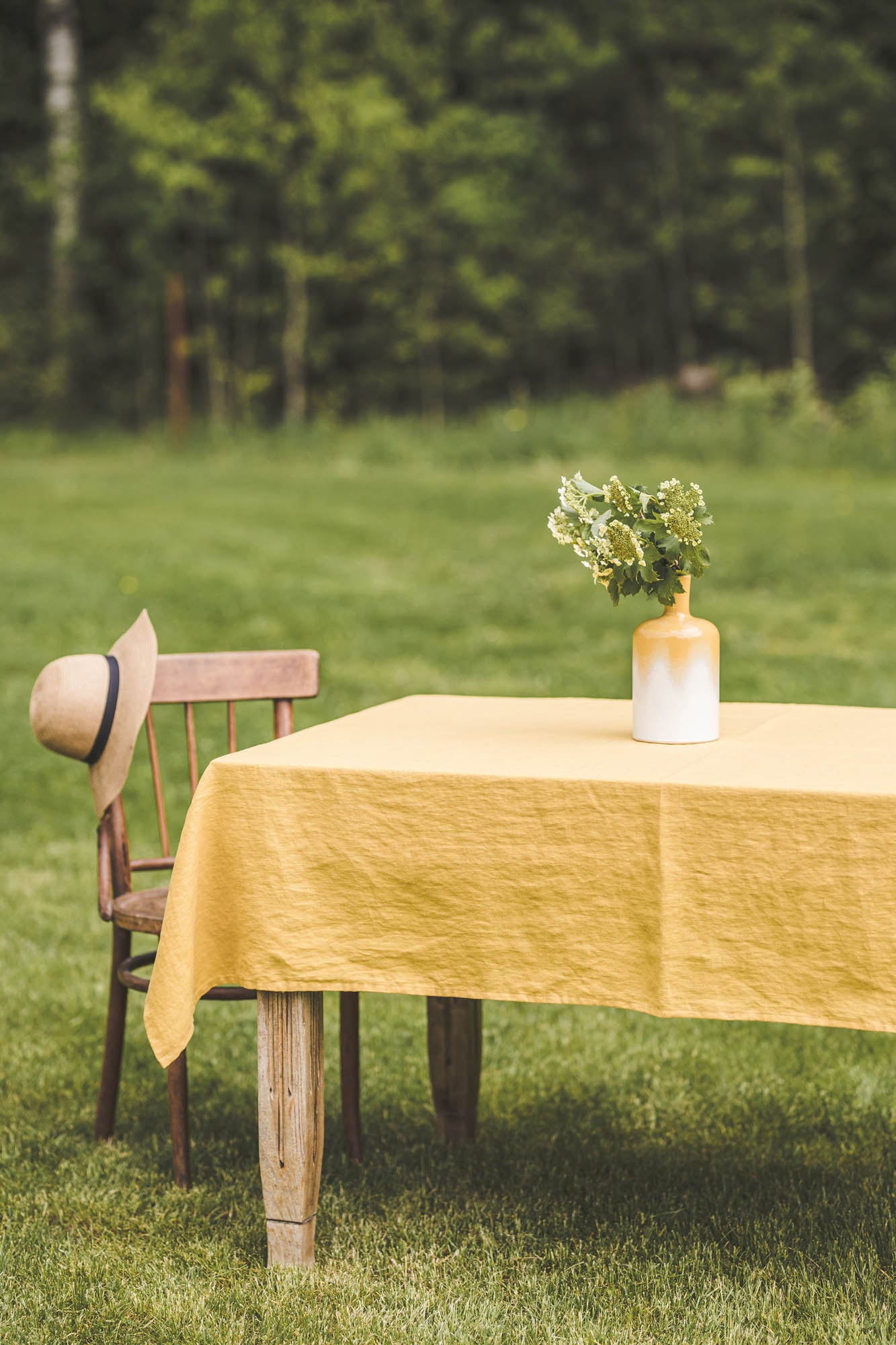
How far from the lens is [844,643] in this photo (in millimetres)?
9531

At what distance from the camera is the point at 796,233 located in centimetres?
2252

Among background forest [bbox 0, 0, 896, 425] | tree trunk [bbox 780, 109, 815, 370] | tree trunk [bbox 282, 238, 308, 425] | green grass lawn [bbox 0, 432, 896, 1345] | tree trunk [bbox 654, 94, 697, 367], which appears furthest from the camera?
tree trunk [bbox 654, 94, 697, 367]

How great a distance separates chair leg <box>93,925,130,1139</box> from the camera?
3811 millimetres

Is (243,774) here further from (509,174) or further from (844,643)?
(509,174)

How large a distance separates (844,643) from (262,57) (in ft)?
43.7

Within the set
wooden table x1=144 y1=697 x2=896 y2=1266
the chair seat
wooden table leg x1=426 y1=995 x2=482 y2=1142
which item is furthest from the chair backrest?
wooden table leg x1=426 y1=995 x2=482 y2=1142

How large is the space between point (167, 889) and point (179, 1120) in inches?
20.6

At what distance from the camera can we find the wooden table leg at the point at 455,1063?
383 centimetres

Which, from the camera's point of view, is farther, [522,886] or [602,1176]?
[602,1176]

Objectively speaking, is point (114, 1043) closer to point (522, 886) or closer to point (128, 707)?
point (128, 707)

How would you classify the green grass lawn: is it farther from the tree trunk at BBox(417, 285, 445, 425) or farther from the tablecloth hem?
the tree trunk at BBox(417, 285, 445, 425)

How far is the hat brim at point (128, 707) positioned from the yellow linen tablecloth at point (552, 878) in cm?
46

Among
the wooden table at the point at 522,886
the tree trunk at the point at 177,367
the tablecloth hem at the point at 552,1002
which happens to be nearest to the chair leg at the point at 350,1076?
the wooden table at the point at 522,886

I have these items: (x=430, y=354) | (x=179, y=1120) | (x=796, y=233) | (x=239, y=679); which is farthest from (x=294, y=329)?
(x=179, y=1120)
